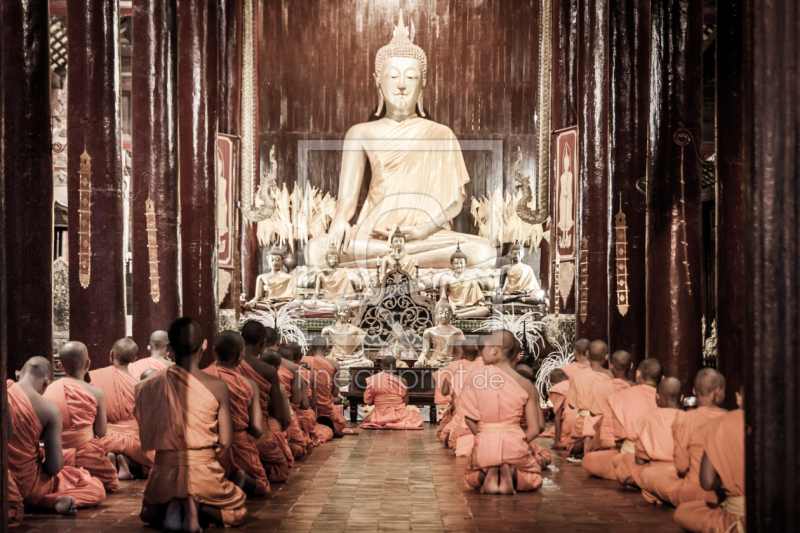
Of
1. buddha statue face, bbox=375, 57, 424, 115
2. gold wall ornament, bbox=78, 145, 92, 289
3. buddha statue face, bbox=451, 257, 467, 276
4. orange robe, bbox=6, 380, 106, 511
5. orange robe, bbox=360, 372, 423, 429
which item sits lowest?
orange robe, bbox=360, 372, 423, 429

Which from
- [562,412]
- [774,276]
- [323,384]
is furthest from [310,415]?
[774,276]

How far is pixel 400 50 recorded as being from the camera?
15.6 m

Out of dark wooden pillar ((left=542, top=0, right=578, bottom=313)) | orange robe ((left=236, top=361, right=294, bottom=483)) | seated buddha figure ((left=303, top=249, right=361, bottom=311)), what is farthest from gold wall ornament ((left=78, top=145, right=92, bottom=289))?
dark wooden pillar ((left=542, top=0, right=578, bottom=313))

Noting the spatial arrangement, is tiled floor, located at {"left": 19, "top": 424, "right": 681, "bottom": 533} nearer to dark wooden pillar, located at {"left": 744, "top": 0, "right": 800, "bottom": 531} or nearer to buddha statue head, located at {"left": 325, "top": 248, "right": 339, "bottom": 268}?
dark wooden pillar, located at {"left": 744, "top": 0, "right": 800, "bottom": 531}

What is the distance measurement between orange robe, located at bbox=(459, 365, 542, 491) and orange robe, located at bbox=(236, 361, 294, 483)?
51.7 inches

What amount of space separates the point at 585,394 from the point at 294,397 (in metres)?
2.33

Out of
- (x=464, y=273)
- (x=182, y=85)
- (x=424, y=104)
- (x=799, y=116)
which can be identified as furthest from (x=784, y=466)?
(x=424, y=104)

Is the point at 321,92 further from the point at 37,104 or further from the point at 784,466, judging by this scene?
the point at 784,466

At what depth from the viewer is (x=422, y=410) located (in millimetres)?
10539

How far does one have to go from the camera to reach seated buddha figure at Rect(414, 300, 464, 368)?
1059cm

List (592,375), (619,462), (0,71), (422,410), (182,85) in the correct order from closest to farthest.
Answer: (0,71), (619,462), (592,375), (182,85), (422,410)

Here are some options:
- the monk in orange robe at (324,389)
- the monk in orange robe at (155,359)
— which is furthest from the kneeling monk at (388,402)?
the monk in orange robe at (155,359)

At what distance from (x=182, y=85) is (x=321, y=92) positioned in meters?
6.68

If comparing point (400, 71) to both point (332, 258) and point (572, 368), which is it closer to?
point (332, 258)
